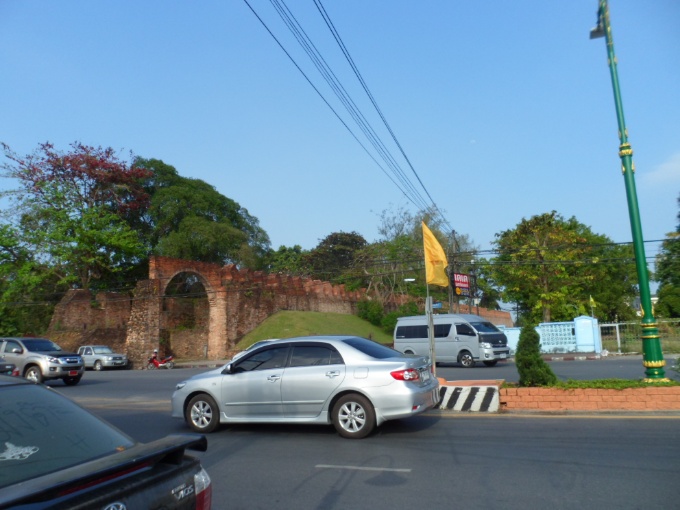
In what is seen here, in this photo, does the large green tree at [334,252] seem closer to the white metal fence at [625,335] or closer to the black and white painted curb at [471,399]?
the white metal fence at [625,335]

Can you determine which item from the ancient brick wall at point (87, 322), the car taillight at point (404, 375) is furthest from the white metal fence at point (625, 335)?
the ancient brick wall at point (87, 322)

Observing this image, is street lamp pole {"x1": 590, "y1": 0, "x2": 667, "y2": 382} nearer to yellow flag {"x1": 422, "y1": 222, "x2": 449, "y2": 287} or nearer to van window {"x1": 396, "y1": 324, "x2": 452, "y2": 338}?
yellow flag {"x1": 422, "y1": 222, "x2": 449, "y2": 287}

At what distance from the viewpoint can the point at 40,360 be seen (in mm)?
20438

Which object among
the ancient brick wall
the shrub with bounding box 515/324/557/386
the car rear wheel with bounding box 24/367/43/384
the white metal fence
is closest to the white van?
the white metal fence

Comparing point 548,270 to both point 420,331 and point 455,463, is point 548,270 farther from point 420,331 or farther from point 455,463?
point 455,463

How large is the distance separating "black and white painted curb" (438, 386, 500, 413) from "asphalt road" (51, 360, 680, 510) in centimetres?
35

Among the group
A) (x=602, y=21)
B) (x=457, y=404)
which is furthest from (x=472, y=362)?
(x=602, y=21)

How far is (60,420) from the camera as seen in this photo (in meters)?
3.56

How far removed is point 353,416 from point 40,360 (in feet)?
51.9

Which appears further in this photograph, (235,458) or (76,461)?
(235,458)

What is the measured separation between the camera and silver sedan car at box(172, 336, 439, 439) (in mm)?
8625

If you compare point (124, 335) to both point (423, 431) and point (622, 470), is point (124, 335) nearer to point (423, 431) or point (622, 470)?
point (423, 431)

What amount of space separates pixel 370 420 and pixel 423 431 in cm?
112

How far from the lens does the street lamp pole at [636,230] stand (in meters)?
10.9
